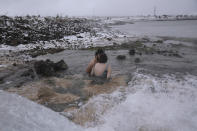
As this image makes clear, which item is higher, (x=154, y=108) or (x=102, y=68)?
(x=102, y=68)

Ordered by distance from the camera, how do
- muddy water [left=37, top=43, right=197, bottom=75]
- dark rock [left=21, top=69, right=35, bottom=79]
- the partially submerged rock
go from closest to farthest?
the partially submerged rock < dark rock [left=21, top=69, right=35, bottom=79] < muddy water [left=37, top=43, right=197, bottom=75]

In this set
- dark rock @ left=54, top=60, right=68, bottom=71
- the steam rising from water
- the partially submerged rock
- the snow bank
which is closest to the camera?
the snow bank

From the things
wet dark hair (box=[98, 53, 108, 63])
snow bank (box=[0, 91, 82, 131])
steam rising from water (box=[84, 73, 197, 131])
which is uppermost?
wet dark hair (box=[98, 53, 108, 63])

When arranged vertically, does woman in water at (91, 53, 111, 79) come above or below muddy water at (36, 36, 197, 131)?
above

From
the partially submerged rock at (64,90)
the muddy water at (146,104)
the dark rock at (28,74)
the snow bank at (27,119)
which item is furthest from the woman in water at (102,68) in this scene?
the snow bank at (27,119)

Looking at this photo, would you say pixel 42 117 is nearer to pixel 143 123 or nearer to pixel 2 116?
pixel 2 116

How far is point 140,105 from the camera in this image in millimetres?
5246

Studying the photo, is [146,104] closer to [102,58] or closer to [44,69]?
[102,58]

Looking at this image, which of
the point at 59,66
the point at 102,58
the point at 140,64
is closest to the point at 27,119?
the point at 102,58

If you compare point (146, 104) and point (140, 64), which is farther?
point (140, 64)

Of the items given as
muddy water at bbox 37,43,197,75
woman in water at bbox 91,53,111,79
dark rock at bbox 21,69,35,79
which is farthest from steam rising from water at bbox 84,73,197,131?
dark rock at bbox 21,69,35,79

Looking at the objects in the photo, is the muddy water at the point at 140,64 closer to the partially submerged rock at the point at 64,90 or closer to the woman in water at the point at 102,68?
the woman in water at the point at 102,68

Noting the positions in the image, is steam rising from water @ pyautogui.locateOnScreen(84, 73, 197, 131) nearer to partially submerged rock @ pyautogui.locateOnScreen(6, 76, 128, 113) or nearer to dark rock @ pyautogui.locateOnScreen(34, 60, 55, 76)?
partially submerged rock @ pyautogui.locateOnScreen(6, 76, 128, 113)

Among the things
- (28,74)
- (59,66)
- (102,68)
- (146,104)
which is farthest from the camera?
(59,66)
